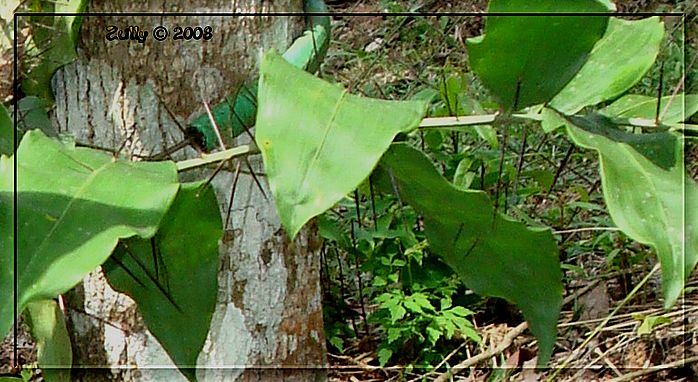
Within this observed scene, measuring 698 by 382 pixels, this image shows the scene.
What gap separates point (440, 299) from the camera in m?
1.24

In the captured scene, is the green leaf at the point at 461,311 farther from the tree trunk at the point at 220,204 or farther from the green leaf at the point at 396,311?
the tree trunk at the point at 220,204

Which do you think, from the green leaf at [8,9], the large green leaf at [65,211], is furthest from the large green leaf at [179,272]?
the green leaf at [8,9]

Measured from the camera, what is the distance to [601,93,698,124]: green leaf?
0.56m

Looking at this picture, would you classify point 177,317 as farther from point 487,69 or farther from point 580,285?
point 580,285

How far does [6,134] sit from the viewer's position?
0.59m

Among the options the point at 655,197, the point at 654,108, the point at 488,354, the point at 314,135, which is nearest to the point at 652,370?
the point at 488,354

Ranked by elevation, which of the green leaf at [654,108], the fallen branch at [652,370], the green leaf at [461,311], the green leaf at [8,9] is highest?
the green leaf at [8,9]

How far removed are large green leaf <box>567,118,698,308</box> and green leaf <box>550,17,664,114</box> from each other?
51 mm

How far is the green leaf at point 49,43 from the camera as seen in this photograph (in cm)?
73

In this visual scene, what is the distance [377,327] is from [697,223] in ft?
2.89

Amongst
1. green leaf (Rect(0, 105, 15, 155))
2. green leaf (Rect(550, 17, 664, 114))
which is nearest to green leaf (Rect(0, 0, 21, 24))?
green leaf (Rect(0, 105, 15, 155))

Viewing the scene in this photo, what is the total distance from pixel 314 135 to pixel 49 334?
381 mm

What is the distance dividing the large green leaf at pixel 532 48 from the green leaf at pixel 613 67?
0.03 m

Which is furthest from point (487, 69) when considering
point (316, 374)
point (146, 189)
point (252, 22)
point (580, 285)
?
point (580, 285)
